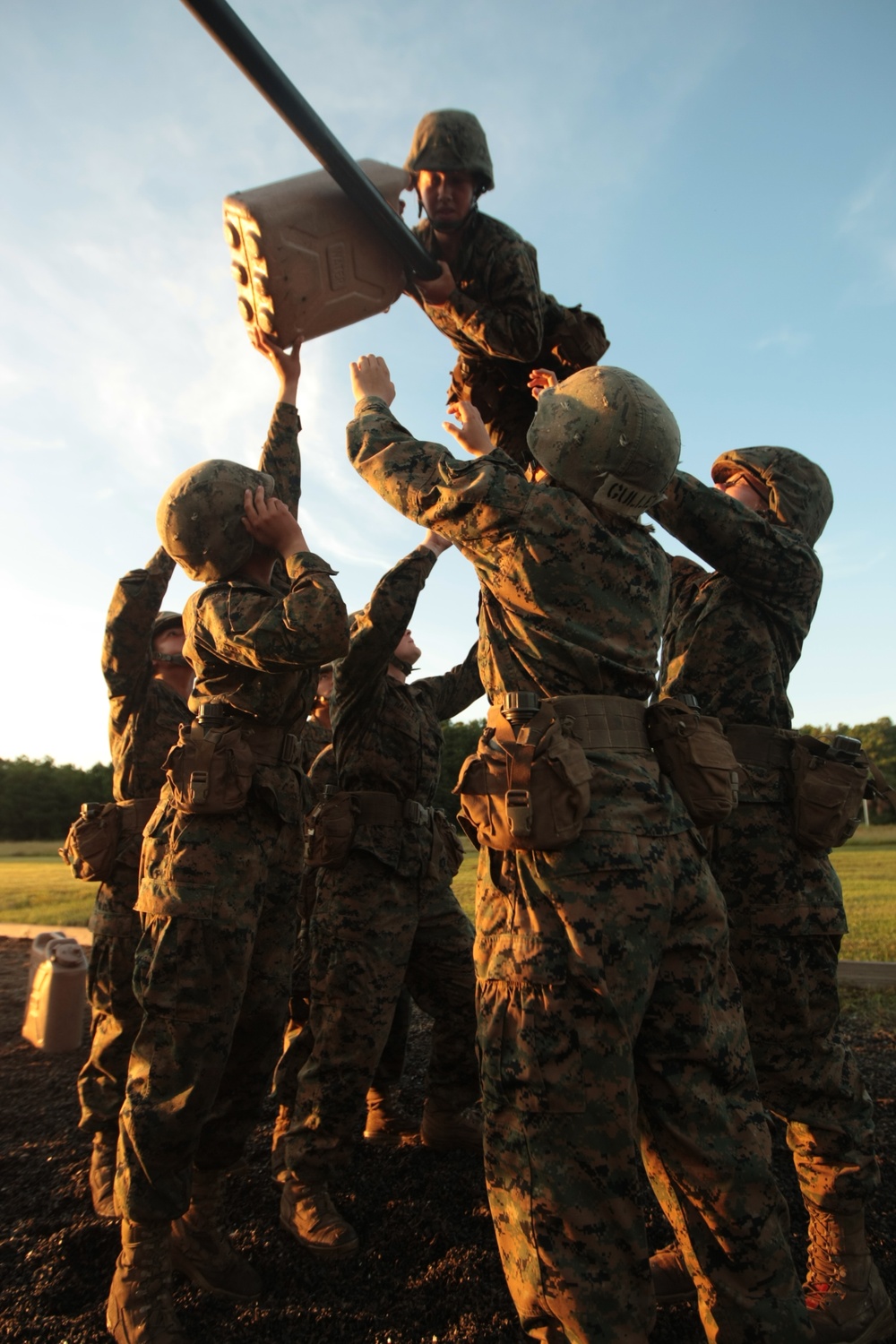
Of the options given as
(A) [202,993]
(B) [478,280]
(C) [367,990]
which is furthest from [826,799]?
(B) [478,280]

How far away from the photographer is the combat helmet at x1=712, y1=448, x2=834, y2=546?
12.2 ft

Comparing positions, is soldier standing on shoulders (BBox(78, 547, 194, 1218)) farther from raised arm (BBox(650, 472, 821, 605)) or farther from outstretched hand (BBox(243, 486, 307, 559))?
raised arm (BBox(650, 472, 821, 605))

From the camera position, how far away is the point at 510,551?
2.55 metres

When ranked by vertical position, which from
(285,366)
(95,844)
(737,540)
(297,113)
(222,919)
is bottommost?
(222,919)

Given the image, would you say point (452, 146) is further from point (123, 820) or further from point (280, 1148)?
point (280, 1148)

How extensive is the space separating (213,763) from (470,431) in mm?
1624

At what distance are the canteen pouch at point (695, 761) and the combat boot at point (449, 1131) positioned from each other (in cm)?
258

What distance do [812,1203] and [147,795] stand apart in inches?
146

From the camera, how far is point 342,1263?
334 cm

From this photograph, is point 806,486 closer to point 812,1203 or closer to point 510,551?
point 510,551

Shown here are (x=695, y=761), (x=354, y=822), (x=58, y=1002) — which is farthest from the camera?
(x=58, y=1002)

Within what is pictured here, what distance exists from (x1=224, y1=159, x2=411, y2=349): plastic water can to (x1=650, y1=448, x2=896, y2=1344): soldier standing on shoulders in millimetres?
1787

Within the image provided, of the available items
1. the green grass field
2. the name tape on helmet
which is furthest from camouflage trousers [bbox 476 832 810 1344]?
the green grass field

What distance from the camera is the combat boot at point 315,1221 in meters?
3.40
